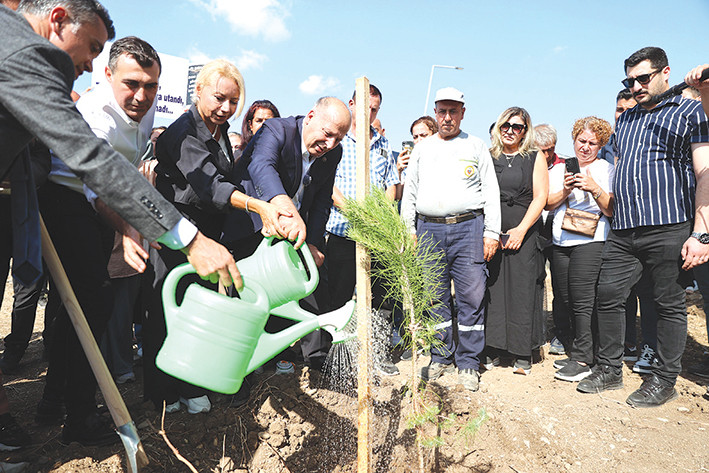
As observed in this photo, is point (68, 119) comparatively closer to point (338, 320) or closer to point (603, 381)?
point (338, 320)

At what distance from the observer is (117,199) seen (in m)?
1.27

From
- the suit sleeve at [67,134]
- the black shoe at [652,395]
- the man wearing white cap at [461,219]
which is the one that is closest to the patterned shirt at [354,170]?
the man wearing white cap at [461,219]

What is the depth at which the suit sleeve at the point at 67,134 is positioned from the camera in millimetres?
1176

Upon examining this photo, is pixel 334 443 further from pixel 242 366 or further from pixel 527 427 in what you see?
pixel 242 366

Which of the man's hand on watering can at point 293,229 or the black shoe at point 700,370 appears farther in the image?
the black shoe at point 700,370

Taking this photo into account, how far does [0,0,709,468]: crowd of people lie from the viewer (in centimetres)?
139

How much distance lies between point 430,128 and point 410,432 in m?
3.22

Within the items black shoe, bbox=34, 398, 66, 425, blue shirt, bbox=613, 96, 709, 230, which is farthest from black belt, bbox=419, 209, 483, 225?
black shoe, bbox=34, 398, 66, 425

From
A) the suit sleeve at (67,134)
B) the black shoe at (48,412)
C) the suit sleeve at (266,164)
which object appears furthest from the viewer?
the black shoe at (48,412)

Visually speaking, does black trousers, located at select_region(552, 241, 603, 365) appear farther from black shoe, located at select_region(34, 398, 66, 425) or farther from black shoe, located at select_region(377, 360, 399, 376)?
black shoe, located at select_region(34, 398, 66, 425)

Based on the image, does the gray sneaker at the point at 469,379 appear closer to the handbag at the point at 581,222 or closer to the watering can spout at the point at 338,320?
the handbag at the point at 581,222

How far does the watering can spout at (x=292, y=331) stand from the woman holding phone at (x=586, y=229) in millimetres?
2504

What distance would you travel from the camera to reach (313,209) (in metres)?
2.94

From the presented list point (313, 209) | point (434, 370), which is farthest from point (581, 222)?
point (313, 209)
